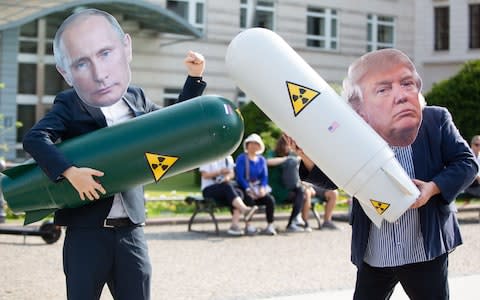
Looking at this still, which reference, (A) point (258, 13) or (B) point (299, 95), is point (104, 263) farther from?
(A) point (258, 13)

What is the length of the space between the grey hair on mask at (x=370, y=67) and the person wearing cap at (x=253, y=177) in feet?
26.4

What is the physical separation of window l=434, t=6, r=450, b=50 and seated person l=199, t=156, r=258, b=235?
1117 inches

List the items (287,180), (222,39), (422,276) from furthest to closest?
(222,39) < (287,180) < (422,276)

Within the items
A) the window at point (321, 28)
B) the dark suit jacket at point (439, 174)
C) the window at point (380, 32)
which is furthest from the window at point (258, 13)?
the dark suit jacket at point (439, 174)

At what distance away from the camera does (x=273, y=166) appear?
526 inches

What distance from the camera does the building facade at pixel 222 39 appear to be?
26.3m

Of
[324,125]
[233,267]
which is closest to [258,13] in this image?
[233,267]

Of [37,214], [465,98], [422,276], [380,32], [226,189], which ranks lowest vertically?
[226,189]

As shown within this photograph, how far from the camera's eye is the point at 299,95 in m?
4.02

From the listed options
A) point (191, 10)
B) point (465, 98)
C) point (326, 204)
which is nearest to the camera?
point (326, 204)

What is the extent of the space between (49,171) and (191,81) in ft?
3.27

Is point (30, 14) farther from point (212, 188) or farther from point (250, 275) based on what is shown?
point (250, 275)

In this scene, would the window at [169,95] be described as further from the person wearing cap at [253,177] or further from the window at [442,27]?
the person wearing cap at [253,177]

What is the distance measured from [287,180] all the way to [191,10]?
18037 millimetres
